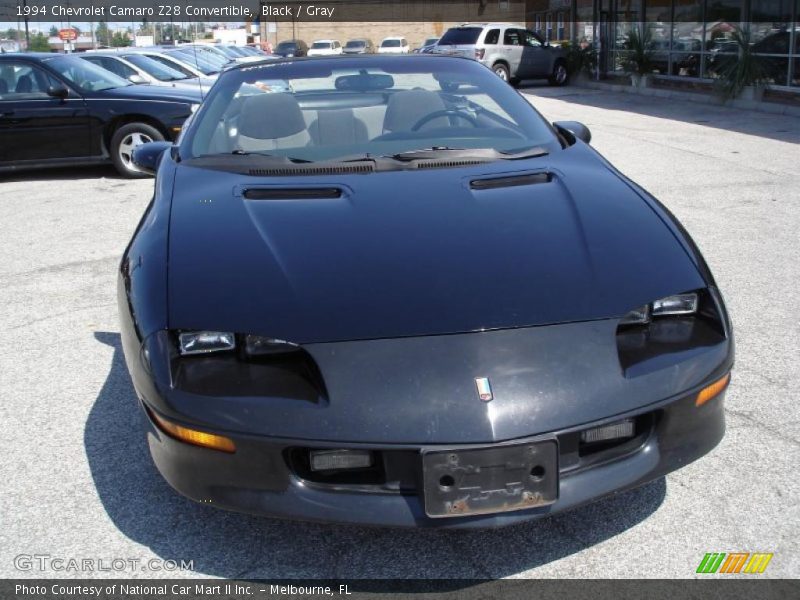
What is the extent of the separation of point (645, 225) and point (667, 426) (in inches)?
30.7

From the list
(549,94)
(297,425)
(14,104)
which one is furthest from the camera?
(549,94)

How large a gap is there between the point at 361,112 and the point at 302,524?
6.64ft

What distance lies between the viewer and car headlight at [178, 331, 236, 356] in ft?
7.90

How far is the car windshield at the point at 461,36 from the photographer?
25141 mm

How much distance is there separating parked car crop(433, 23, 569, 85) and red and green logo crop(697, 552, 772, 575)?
23225mm

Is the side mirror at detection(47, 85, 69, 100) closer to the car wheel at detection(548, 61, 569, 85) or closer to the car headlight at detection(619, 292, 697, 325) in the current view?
the car headlight at detection(619, 292, 697, 325)

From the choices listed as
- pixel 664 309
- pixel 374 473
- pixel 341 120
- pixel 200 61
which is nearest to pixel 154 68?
pixel 200 61

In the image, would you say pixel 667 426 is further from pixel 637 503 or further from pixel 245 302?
pixel 245 302

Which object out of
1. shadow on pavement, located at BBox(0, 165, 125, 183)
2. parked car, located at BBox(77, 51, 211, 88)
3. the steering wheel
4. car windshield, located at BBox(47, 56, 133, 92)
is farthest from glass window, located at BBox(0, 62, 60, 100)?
the steering wheel

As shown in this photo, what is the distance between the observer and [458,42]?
83.6ft

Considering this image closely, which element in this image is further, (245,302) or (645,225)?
(645,225)

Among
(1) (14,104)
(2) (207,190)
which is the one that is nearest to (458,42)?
(1) (14,104)

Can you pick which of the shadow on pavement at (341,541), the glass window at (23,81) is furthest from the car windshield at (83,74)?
the shadow on pavement at (341,541)
